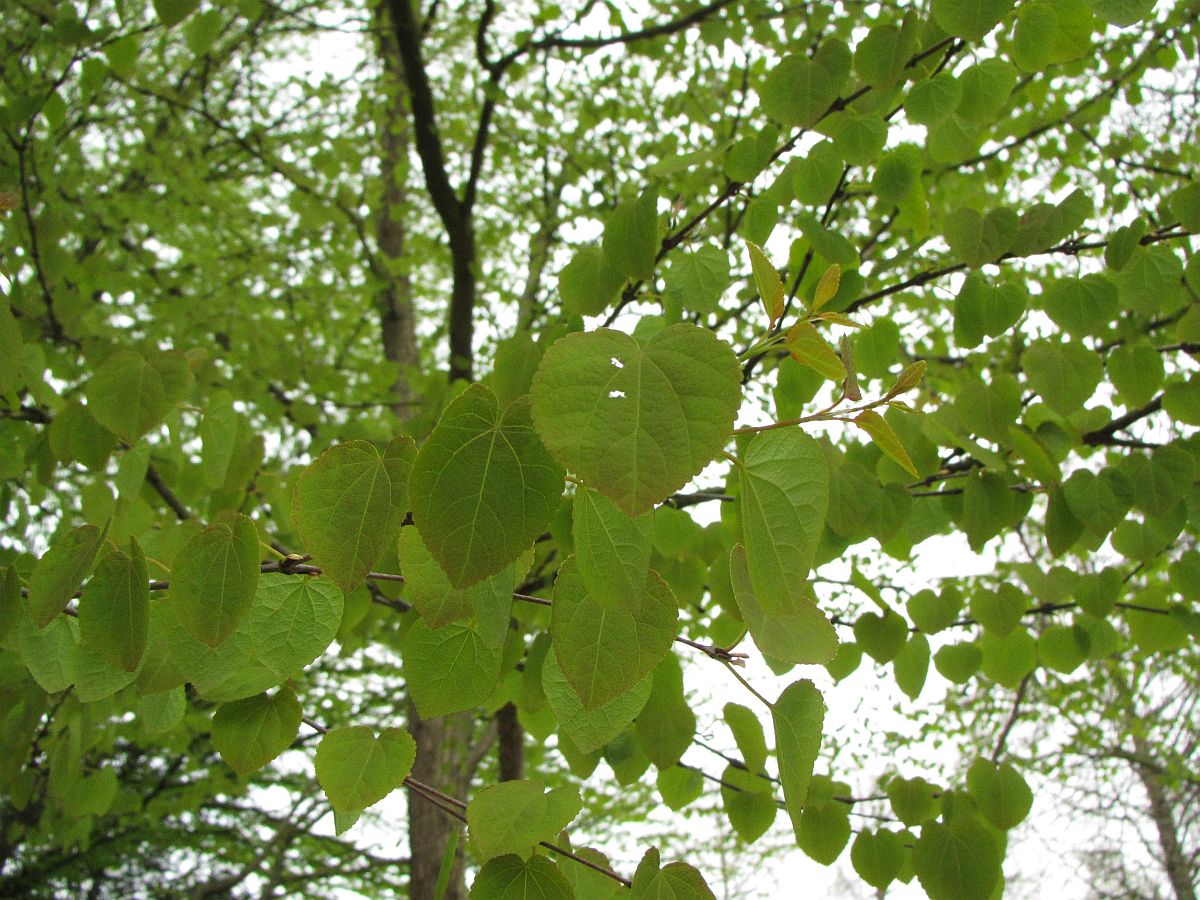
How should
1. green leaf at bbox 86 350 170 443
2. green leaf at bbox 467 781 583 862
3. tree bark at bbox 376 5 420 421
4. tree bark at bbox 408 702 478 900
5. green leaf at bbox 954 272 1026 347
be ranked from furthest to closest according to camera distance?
tree bark at bbox 376 5 420 421, tree bark at bbox 408 702 478 900, green leaf at bbox 954 272 1026 347, green leaf at bbox 86 350 170 443, green leaf at bbox 467 781 583 862

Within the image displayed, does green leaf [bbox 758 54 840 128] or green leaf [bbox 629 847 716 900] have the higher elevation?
green leaf [bbox 758 54 840 128]

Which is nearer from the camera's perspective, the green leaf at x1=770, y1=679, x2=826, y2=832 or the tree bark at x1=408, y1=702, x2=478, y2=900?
the green leaf at x1=770, y1=679, x2=826, y2=832

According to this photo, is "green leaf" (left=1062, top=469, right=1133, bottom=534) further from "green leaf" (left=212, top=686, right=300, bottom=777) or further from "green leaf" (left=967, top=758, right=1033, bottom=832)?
"green leaf" (left=212, top=686, right=300, bottom=777)

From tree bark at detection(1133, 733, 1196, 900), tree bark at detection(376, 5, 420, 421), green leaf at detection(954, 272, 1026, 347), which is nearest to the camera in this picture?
green leaf at detection(954, 272, 1026, 347)

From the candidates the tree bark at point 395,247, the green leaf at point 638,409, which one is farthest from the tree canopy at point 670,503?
the tree bark at point 395,247

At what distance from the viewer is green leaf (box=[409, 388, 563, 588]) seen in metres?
0.56

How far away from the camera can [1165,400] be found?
1312mm

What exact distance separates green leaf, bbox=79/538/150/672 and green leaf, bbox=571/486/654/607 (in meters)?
0.40

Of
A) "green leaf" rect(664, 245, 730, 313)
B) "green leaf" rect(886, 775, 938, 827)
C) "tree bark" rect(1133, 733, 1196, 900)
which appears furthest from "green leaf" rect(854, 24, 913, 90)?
"tree bark" rect(1133, 733, 1196, 900)

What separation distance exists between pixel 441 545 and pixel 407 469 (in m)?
0.11

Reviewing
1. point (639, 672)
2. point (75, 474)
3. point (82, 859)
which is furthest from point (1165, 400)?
point (82, 859)

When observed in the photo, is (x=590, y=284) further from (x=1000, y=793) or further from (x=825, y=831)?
(x=1000, y=793)

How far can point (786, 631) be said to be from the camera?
2.49 ft

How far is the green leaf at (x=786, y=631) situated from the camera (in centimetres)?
71
